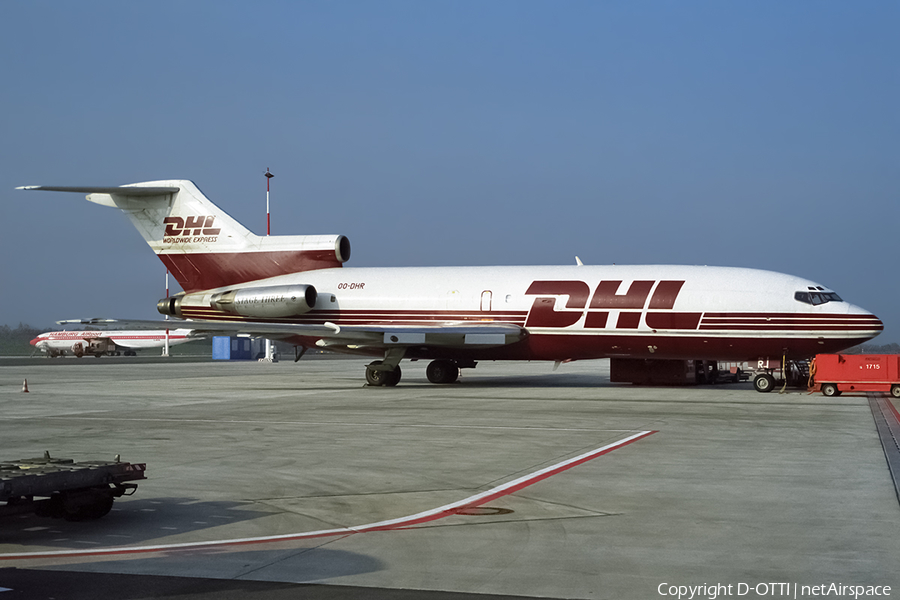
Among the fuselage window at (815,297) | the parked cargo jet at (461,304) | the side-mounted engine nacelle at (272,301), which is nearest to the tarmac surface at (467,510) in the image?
the fuselage window at (815,297)

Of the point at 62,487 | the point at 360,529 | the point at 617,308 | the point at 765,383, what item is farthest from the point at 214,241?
the point at 360,529

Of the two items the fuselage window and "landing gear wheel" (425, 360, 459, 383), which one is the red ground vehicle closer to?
the fuselage window

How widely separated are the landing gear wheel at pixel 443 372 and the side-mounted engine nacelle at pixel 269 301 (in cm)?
506

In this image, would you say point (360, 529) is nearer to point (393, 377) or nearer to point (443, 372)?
point (393, 377)

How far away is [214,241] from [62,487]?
25.5m

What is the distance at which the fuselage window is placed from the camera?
24.5 meters

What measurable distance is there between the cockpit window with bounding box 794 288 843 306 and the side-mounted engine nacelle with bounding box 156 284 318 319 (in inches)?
626

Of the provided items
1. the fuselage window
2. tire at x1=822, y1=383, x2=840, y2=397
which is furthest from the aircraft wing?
tire at x1=822, y1=383, x2=840, y2=397

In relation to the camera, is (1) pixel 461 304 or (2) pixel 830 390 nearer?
(2) pixel 830 390

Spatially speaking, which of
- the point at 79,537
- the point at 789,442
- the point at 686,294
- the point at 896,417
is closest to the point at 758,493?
the point at 789,442

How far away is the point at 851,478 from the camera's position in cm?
1050

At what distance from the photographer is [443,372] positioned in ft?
104

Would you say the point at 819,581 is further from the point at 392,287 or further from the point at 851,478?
the point at 392,287

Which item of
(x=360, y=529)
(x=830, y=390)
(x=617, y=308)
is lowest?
(x=830, y=390)
